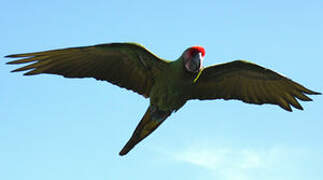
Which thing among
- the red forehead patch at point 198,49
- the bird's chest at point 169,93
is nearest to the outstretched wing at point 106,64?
the bird's chest at point 169,93

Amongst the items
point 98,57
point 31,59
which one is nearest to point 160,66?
point 98,57

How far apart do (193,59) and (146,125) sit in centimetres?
167

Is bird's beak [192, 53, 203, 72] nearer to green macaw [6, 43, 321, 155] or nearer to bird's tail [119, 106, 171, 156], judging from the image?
green macaw [6, 43, 321, 155]

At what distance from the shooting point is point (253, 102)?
9586 mm

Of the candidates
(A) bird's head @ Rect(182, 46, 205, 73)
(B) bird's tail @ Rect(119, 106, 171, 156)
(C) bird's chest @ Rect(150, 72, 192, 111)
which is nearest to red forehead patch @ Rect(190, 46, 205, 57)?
(A) bird's head @ Rect(182, 46, 205, 73)

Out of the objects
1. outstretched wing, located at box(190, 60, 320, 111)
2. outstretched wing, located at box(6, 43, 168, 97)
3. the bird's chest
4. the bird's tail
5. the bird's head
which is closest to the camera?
the bird's head

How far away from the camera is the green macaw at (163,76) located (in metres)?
8.31

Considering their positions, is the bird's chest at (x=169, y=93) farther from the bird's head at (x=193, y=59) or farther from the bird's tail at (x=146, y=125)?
the bird's head at (x=193, y=59)

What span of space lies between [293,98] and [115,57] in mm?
3592

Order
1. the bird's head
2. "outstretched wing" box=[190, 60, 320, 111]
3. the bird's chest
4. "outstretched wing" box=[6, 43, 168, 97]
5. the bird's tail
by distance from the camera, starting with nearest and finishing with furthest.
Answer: the bird's head < the bird's chest < "outstretched wing" box=[6, 43, 168, 97] < the bird's tail < "outstretched wing" box=[190, 60, 320, 111]

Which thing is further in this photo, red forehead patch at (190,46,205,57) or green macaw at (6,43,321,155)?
green macaw at (6,43,321,155)

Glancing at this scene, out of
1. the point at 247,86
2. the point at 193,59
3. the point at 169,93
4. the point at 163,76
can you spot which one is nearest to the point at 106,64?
the point at 163,76

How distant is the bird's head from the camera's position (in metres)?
8.02

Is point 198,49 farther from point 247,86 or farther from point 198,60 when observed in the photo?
point 247,86
